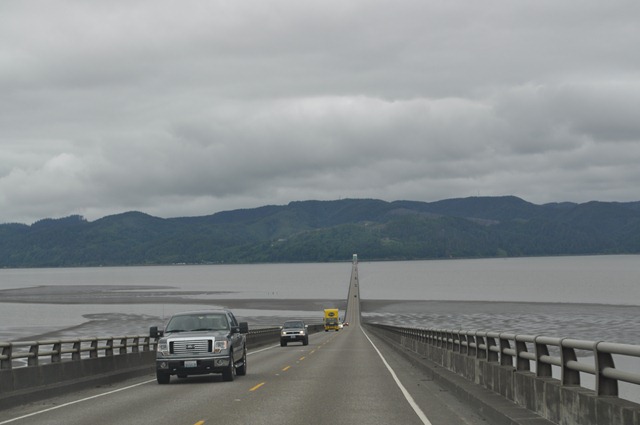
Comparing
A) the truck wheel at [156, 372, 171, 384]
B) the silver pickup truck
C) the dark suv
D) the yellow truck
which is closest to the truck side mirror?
the silver pickup truck

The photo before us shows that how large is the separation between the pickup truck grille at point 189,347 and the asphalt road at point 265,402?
919mm

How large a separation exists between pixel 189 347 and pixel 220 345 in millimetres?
848

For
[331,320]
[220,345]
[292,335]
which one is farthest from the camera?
[331,320]

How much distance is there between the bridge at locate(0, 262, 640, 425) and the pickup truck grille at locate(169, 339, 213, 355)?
3.00 feet

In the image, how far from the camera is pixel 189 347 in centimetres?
2389

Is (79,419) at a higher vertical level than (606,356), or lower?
lower

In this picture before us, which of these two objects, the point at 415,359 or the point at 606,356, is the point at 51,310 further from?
the point at 606,356

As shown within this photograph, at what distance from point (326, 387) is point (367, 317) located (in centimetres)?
11751

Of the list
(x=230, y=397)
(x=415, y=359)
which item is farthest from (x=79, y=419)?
(x=415, y=359)

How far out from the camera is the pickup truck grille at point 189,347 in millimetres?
23891

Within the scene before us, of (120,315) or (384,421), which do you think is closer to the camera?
(384,421)

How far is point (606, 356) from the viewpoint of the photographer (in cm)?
926

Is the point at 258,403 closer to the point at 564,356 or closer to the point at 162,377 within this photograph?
A: the point at 162,377

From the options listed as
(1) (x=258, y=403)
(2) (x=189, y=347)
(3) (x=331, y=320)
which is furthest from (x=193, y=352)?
(3) (x=331, y=320)
